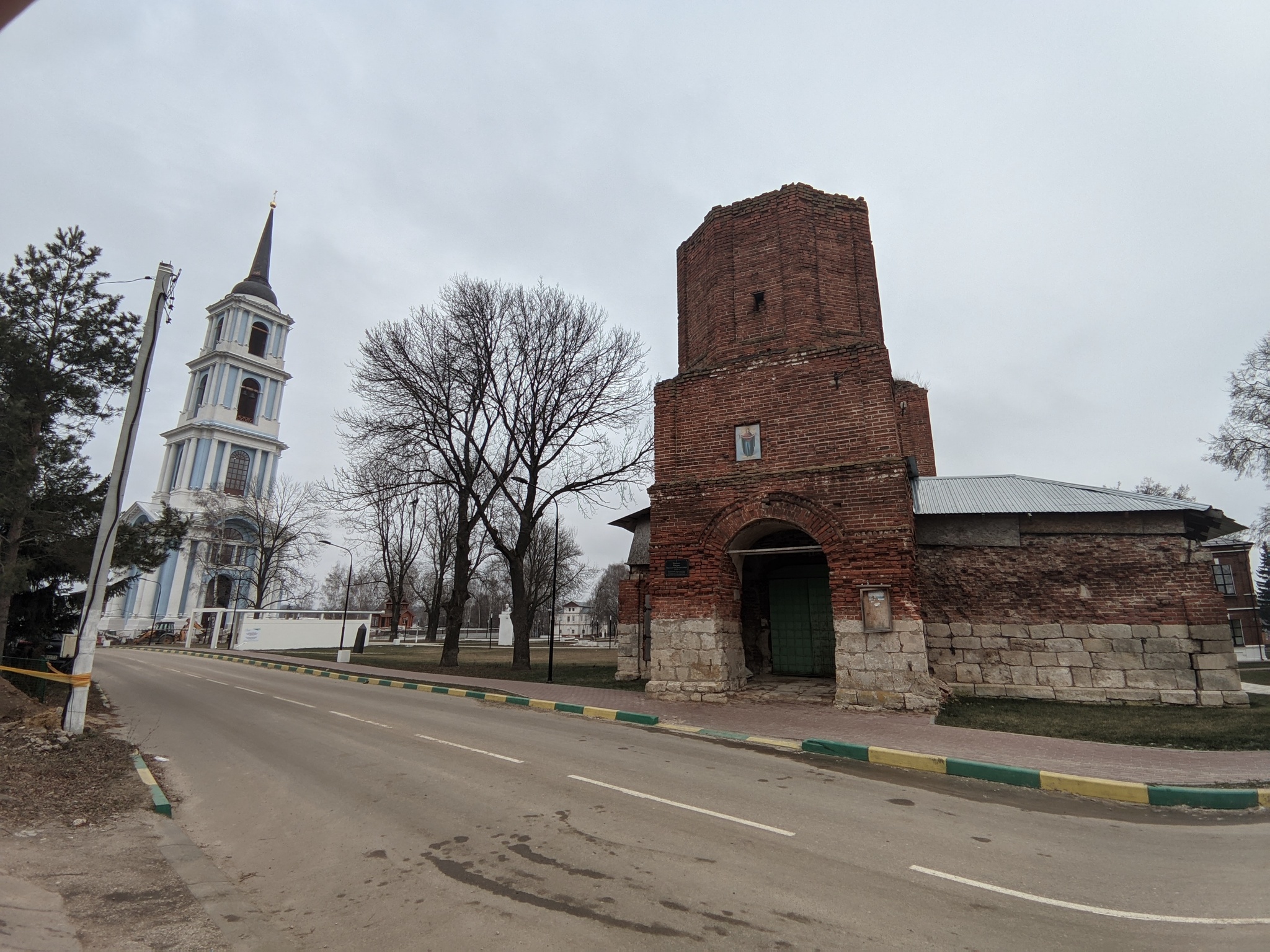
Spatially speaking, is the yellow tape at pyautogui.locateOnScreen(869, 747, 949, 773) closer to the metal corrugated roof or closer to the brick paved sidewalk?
the brick paved sidewalk

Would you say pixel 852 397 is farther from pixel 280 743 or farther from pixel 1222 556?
pixel 1222 556

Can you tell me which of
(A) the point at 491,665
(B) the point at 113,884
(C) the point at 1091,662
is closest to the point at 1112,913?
(B) the point at 113,884

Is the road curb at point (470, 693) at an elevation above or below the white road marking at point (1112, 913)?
below

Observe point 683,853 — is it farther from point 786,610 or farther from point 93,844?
point 786,610

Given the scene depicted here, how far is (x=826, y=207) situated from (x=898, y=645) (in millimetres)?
11126

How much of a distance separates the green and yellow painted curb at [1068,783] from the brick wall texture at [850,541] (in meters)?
3.76

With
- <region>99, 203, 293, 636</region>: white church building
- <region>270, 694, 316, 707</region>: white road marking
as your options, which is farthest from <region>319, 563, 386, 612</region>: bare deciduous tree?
<region>270, 694, 316, 707</region>: white road marking

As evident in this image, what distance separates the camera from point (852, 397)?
44.1 ft

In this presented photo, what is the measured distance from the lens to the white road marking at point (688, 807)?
538cm

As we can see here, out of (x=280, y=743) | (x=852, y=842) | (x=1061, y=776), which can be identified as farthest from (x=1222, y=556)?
(x=280, y=743)

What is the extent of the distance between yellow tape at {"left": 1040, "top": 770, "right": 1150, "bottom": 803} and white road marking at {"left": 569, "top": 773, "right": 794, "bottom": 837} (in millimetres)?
3951

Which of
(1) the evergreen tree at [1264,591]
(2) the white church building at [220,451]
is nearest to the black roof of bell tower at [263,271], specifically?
(2) the white church building at [220,451]

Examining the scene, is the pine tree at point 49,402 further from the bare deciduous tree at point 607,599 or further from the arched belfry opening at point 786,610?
the bare deciduous tree at point 607,599

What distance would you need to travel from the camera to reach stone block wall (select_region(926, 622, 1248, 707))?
12.6 m
